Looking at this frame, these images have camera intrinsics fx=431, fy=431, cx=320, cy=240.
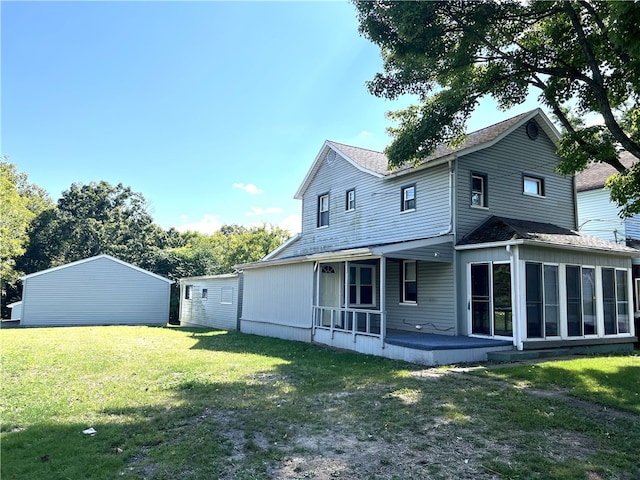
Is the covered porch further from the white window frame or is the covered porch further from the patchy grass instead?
the patchy grass

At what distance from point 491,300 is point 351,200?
7.82 metres

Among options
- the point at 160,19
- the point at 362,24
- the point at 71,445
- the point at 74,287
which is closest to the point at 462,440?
the point at 71,445

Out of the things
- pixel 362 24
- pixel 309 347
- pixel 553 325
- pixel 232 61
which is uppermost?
pixel 232 61

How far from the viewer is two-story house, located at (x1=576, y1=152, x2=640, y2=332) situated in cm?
1839

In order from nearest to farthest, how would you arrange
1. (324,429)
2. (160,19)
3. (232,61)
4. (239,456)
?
(239,456)
(324,429)
(160,19)
(232,61)

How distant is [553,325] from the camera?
12156 mm

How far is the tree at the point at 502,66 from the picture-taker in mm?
10234

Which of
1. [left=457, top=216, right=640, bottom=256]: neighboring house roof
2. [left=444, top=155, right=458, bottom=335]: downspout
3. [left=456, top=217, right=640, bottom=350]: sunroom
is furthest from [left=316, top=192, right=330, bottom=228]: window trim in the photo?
[left=456, top=217, right=640, bottom=350]: sunroom

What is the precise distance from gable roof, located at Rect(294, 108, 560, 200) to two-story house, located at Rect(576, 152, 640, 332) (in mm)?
4497

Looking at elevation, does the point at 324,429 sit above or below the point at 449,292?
below

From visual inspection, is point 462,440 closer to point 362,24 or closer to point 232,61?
point 362,24

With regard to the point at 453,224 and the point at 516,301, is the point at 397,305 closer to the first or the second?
the point at 453,224

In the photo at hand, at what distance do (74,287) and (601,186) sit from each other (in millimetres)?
28858

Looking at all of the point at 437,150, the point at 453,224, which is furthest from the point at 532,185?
the point at 453,224
